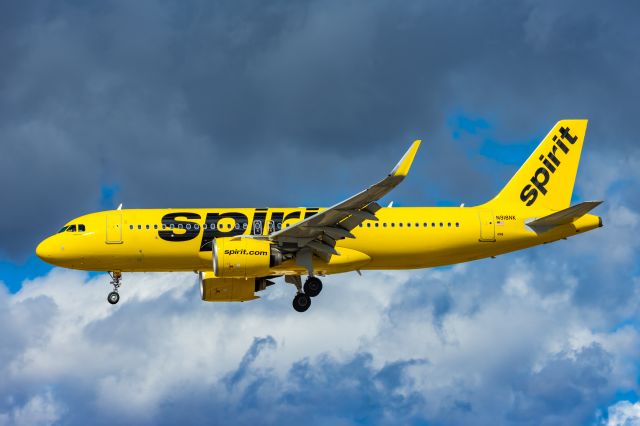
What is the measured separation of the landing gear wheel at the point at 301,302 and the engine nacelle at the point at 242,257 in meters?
3.15

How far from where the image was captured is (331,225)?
5778 cm

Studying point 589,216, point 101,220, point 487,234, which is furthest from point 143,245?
point 589,216

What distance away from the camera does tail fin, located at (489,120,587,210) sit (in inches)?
2499

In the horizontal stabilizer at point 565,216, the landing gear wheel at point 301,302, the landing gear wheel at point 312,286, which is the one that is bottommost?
the landing gear wheel at point 301,302

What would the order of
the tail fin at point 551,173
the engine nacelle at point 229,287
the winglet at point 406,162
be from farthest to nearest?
the engine nacelle at point 229,287, the tail fin at point 551,173, the winglet at point 406,162

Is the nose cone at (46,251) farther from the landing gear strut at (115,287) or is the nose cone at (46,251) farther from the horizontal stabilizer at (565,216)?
the horizontal stabilizer at (565,216)

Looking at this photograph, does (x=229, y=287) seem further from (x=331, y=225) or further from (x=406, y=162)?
(x=406, y=162)

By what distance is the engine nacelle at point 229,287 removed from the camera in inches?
2525

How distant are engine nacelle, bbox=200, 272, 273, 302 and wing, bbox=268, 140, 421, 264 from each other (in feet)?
20.6

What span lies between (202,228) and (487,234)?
46.3 ft

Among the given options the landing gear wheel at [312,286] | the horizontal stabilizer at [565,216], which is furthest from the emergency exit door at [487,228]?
the landing gear wheel at [312,286]

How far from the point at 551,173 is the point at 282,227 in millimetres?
15054

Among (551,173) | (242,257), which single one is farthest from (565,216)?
(242,257)

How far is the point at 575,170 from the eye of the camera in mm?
65375
